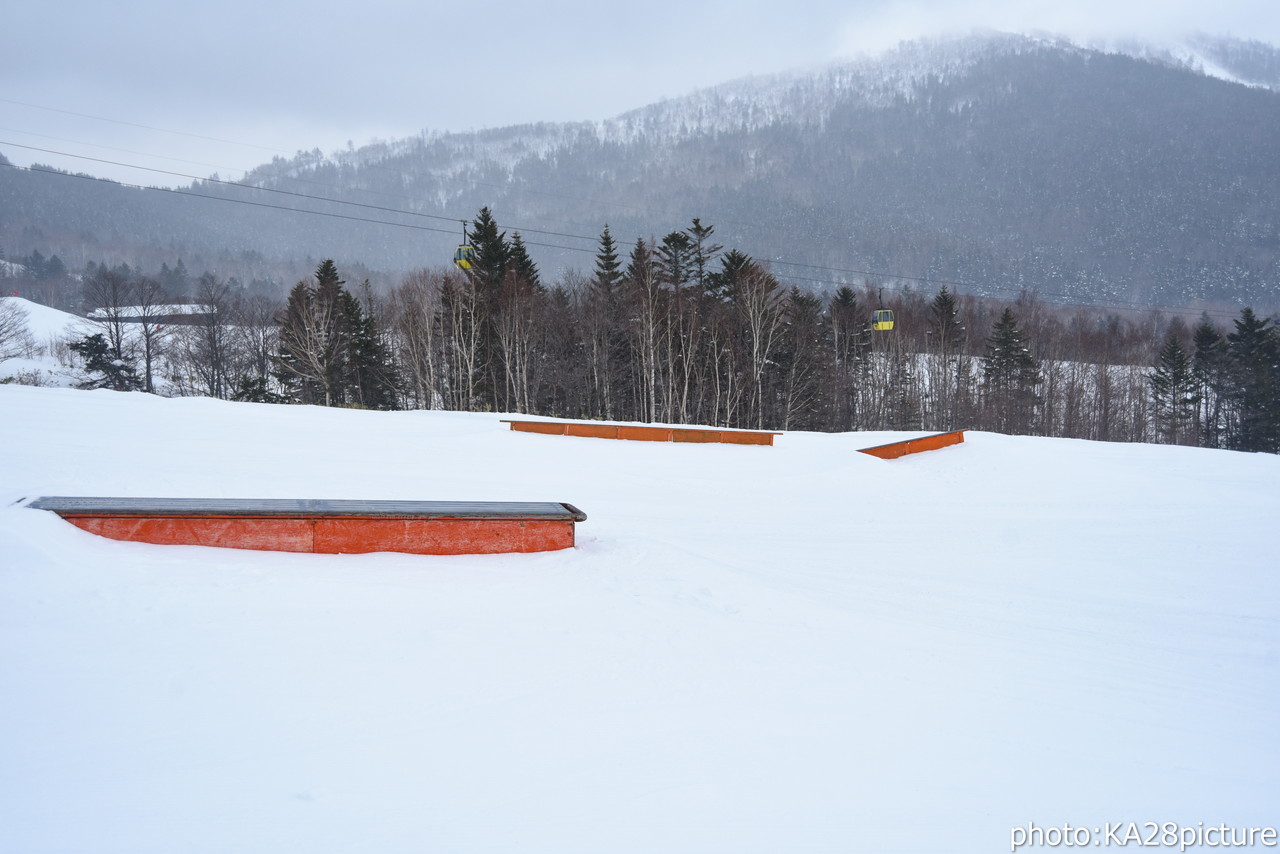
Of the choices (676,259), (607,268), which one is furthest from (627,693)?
(607,268)

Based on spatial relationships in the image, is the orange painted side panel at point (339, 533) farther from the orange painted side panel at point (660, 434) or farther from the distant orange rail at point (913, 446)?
the distant orange rail at point (913, 446)

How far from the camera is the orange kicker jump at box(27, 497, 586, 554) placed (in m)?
4.77

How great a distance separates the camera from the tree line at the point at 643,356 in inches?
1499

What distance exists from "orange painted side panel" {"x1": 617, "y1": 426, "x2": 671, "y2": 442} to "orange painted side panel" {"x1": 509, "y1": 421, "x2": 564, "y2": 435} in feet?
5.21

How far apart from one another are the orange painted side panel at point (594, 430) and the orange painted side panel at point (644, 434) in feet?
0.65

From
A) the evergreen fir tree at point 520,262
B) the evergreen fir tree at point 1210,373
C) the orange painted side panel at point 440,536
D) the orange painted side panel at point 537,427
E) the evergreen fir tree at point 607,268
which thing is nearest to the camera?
the orange painted side panel at point 440,536

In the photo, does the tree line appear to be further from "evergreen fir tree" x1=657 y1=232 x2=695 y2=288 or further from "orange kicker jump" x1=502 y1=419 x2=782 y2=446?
"orange kicker jump" x1=502 y1=419 x2=782 y2=446

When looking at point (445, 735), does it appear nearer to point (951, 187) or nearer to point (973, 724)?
point (973, 724)

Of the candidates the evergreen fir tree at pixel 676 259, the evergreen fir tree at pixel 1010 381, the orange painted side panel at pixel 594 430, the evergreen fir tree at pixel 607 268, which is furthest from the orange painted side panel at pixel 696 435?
the evergreen fir tree at pixel 1010 381

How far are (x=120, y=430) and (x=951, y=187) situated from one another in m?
201

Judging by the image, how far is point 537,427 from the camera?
51.8 ft

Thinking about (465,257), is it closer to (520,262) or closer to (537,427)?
(520,262)

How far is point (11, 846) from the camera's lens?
79.7 inches

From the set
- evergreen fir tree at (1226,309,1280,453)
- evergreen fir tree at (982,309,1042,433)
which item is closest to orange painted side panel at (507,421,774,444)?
evergreen fir tree at (982,309,1042,433)
